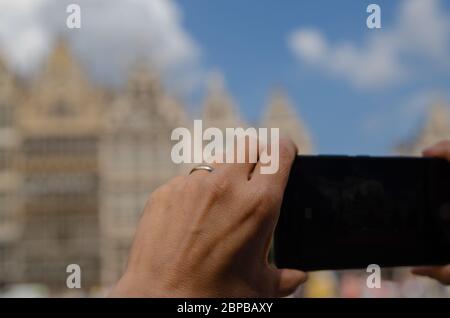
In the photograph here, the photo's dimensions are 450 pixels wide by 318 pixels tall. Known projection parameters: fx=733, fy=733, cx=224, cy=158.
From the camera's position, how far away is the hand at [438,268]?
950mm

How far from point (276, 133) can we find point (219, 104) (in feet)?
45.0

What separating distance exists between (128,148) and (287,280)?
13926mm

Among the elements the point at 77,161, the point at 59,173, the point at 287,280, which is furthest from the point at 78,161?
the point at 287,280

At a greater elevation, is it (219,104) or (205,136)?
(219,104)

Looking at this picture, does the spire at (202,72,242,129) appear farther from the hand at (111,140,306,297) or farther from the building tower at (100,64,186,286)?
the hand at (111,140,306,297)

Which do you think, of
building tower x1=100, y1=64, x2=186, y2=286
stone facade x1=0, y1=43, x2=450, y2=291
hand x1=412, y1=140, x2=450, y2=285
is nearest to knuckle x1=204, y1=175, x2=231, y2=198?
hand x1=412, y1=140, x2=450, y2=285

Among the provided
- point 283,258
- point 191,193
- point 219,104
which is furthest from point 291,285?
point 219,104

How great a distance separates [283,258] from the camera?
0.80 meters

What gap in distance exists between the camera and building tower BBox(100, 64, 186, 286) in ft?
47.2

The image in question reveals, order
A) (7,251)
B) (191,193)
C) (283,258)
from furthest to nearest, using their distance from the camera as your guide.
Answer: (7,251)
(283,258)
(191,193)

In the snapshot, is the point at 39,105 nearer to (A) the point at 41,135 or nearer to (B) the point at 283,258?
(A) the point at 41,135

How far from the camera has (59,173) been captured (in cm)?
1418

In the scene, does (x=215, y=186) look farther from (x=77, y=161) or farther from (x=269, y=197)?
(x=77, y=161)

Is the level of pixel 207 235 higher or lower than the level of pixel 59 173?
lower
